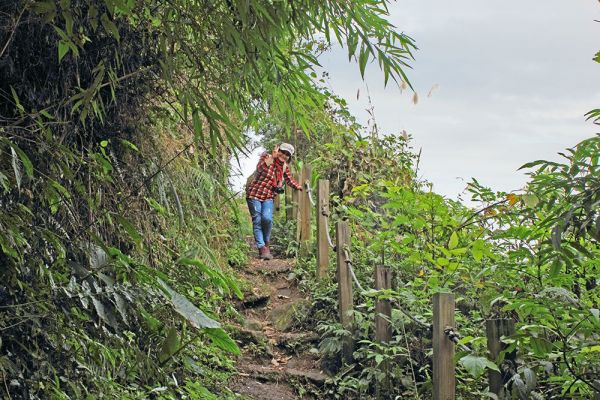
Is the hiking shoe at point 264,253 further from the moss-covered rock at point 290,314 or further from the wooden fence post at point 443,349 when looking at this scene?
the wooden fence post at point 443,349

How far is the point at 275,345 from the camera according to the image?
308 inches

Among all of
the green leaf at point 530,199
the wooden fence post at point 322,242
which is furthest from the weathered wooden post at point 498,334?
the wooden fence post at point 322,242

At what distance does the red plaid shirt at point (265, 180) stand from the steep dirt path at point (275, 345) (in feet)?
4.33

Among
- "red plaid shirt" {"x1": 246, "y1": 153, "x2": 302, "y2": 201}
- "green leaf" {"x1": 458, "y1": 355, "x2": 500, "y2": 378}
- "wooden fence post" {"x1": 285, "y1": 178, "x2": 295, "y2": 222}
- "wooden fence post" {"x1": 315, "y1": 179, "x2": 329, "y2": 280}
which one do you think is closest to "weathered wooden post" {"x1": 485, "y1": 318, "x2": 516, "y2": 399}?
"green leaf" {"x1": 458, "y1": 355, "x2": 500, "y2": 378}

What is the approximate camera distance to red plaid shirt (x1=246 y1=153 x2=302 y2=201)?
11.0m

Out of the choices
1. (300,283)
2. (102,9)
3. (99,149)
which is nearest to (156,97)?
(99,149)

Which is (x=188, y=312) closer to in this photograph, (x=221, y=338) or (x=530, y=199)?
(x=221, y=338)

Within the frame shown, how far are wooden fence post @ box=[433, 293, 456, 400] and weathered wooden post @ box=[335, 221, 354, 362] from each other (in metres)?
2.34

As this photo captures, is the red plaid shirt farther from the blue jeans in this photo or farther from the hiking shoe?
the hiking shoe

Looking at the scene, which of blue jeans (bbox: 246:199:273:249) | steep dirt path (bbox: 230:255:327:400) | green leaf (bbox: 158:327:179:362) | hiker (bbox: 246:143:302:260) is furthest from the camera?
blue jeans (bbox: 246:199:273:249)

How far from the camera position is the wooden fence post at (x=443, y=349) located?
174 inches

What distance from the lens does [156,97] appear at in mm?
4426

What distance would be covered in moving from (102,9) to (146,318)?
1612mm

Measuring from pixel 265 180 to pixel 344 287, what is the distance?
3.82m
